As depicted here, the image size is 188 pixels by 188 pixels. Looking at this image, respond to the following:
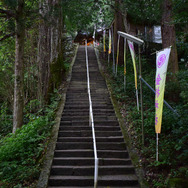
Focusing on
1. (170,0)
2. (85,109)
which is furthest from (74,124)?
(170,0)

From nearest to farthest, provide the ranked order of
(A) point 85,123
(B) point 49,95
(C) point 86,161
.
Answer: (C) point 86,161 < (A) point 85,123 < (B) point 49,95

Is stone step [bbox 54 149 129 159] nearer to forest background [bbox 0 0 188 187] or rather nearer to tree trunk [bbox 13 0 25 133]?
forest background [bbox 0 0 188 187]

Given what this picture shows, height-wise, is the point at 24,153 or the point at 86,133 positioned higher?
the point at 86,133

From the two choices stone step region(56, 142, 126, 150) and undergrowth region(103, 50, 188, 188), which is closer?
undergrowth region(103, 50, 188, 188)

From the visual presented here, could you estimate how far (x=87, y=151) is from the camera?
5.98m

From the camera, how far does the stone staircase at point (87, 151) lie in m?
5.10

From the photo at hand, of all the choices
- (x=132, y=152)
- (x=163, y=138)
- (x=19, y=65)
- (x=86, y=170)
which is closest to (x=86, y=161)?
(x=86, y=170)

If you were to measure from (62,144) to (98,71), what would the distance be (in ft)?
25.9

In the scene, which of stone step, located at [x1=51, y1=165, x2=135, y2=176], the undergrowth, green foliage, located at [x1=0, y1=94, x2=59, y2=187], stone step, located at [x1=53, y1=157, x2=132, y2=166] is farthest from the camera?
stone step, located at [x1=53, y1=157, x2=132, y2=166]

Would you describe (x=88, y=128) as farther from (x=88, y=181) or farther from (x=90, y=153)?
(x=88, y=181)

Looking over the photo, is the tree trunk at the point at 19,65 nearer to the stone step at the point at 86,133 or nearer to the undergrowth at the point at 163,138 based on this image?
the stone step at the point at 86,133

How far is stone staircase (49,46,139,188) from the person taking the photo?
16.7 feet

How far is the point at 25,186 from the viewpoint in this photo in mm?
4762

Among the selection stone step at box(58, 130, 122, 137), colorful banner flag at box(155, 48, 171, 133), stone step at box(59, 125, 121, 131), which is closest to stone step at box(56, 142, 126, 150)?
stone step at box(58, 130, 122, 137)
